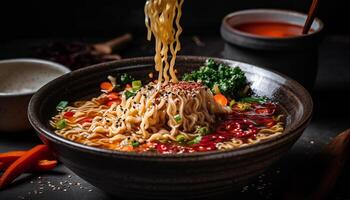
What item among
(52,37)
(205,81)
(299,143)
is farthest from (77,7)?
(299,143)

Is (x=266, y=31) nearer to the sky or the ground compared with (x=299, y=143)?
nearer to the sky

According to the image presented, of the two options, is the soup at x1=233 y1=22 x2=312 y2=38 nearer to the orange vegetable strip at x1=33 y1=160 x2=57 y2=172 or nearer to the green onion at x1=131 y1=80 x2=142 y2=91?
the green onion at x1=131 y1=80 x2=142 y2=91

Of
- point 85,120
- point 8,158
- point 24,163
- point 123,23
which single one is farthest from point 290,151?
point 123,23

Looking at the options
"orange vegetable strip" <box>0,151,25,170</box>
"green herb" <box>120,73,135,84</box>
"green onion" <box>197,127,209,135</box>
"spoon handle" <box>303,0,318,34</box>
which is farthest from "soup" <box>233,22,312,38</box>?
"orange vegetable strip" <box>0,151,25,170</box>

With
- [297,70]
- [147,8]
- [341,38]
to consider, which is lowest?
[341,38]

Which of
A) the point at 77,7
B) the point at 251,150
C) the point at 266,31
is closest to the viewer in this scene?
the point at 251,150

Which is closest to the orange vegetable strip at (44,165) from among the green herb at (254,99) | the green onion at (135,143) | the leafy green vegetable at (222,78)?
the green onion at (135,143)

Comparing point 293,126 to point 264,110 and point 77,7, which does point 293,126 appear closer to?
point 264,110
